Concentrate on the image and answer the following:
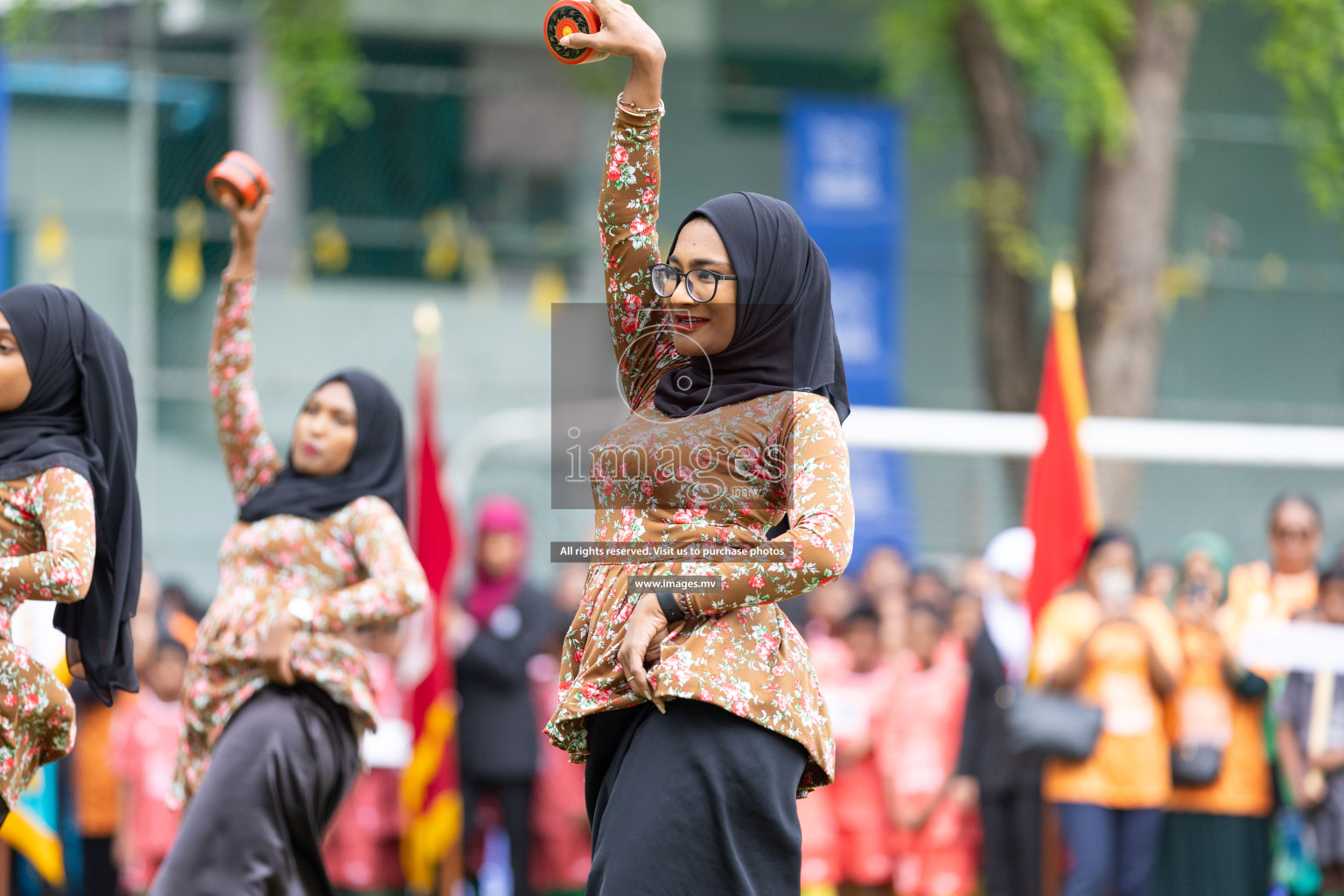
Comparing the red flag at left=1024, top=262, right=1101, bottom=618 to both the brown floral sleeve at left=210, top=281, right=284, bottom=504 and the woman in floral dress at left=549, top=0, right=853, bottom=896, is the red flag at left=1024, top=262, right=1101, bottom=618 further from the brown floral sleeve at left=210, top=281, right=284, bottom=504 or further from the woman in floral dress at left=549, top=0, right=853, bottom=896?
Result: the woman in floral dress at left=549, top=0, right=853, bottom=896

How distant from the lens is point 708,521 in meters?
3.10

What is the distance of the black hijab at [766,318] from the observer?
3.08 meters

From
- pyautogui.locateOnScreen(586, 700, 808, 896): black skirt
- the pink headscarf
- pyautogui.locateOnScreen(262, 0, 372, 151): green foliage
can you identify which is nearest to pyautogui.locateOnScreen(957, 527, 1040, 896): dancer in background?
the pink headscarf

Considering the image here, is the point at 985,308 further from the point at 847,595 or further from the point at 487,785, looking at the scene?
the point at 487,785

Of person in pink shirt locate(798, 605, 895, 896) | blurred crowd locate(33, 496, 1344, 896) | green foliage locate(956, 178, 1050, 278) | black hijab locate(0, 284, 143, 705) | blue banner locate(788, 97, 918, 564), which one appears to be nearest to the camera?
black hijab locate(0, 284, 143, 705)

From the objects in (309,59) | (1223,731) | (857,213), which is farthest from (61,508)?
(857,213)

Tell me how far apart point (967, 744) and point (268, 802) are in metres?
4.00

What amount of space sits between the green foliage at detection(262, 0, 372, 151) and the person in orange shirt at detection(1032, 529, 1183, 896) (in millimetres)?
6736

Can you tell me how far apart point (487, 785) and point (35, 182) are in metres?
7.10

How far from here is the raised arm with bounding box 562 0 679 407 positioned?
3.14m

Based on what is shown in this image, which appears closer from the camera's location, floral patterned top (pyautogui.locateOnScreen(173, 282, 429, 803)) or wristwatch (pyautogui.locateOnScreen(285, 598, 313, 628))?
wristwatch (pyautogui.locateOnScreen(285, 598, 313, 628))

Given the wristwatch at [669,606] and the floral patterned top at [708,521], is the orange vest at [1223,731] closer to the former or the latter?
the floral patterned top at [708,521]

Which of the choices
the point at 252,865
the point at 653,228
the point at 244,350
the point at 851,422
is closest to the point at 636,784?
the point at 653,228

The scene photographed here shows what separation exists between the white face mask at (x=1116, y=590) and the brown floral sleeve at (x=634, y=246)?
4.01m
